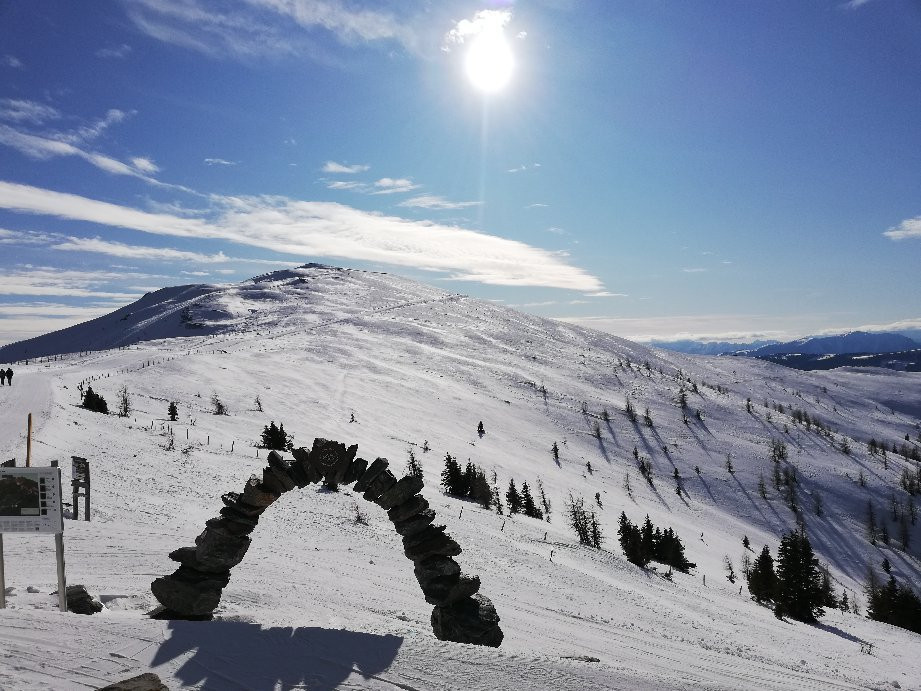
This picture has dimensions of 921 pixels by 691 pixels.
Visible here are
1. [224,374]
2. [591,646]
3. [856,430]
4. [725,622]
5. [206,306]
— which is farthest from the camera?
[206,306]

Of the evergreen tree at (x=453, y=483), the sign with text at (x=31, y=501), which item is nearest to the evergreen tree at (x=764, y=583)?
the evergreen tree at (x=453, y=483)

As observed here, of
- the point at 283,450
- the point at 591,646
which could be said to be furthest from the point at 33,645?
the point at 283,450

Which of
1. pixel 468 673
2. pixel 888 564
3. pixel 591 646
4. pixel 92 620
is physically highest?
pixel 92 620

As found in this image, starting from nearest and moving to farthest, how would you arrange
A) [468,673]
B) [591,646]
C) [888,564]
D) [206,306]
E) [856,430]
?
[468,673], [591,646], [888,564], [856,430], [206,306]

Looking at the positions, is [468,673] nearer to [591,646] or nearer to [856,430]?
[591,646]

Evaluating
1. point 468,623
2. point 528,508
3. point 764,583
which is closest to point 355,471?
point 468,623

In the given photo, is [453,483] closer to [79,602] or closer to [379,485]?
[379,485]

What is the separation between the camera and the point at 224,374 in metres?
77.6

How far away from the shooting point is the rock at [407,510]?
12.2 m

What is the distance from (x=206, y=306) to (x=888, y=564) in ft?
650

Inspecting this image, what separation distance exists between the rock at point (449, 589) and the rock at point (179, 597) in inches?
174

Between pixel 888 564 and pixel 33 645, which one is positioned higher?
pixel 33 645

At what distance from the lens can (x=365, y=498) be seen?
11.5m

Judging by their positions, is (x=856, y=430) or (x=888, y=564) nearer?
(x=888, y=564)
